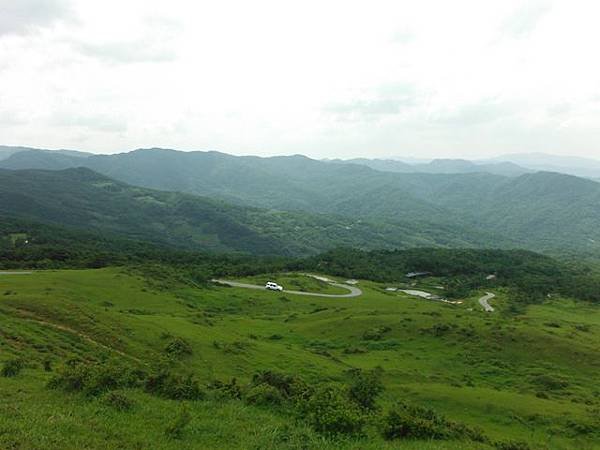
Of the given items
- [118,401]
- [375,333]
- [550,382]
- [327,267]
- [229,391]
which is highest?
[118,401]

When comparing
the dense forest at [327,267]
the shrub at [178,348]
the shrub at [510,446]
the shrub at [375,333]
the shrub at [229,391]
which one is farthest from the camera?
the dense forest at [327,267]

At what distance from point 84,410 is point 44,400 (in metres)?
2.92

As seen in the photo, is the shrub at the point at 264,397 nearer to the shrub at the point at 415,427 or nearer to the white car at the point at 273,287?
the shrub at the point at 415,427

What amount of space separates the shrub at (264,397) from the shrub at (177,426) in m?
6.54

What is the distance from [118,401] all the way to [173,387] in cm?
425

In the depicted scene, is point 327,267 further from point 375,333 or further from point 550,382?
point 550,382

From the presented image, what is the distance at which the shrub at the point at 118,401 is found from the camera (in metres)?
22.8

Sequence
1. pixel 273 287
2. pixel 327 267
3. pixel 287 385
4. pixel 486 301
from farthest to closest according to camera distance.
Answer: pixel 327 267
pixel 486 301
pixel 273 287
pixel 287 385

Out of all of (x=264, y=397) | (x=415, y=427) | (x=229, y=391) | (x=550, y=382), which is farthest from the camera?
(x=550, y=382)

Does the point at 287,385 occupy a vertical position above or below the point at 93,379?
below

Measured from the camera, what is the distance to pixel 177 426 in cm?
2047

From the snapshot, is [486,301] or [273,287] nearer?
[273,287]

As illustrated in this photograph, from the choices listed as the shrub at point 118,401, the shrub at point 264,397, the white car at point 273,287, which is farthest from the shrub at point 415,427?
the white car at point 273,287

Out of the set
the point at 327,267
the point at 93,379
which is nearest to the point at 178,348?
the point at 93,379
